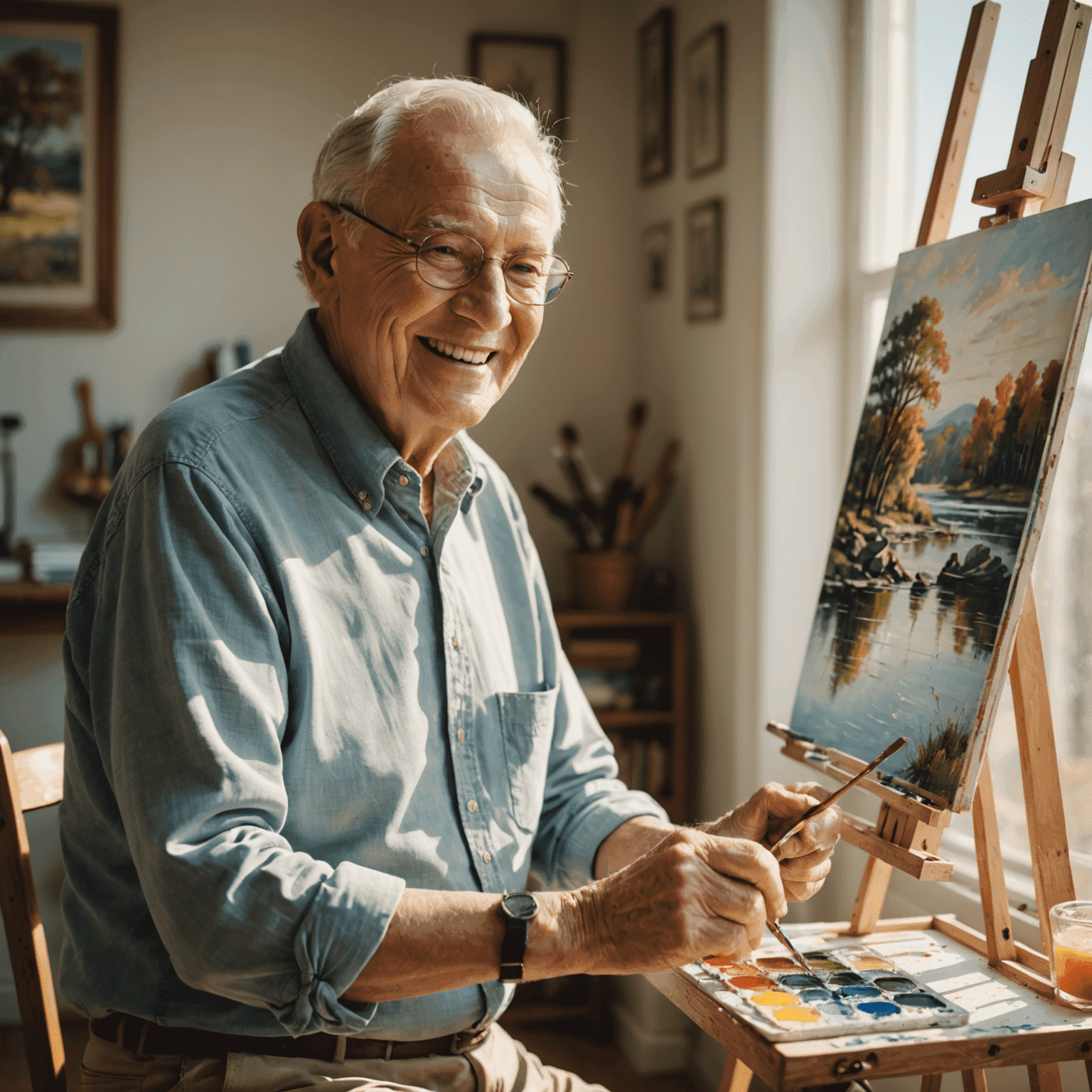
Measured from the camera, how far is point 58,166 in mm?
2904

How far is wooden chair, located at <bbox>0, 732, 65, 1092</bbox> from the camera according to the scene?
121 centimetres

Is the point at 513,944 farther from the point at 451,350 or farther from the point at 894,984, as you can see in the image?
the point at 451,350

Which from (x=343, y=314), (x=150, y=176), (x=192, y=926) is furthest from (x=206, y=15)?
(x=192, y=926)

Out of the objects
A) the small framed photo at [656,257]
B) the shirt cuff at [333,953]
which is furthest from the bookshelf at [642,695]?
the shirt cuff at [333,953]

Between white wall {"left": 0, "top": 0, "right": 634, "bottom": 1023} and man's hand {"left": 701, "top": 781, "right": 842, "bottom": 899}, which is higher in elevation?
white wall {"left": 0, "top": 0, "right": 634, "bottom": 1023}

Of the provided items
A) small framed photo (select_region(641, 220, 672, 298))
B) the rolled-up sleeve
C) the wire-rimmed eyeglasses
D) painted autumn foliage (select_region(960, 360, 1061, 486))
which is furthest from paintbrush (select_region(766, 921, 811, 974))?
small framed photo (select_region(641, 220, 672, 298))

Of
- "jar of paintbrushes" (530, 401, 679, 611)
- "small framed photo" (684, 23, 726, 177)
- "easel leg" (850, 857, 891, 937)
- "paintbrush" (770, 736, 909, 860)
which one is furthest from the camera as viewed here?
"jar of paintbrushes" (530, 401, 679, 611)

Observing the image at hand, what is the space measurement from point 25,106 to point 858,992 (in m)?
2.97

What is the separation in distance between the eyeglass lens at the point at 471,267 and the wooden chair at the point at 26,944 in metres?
0.73

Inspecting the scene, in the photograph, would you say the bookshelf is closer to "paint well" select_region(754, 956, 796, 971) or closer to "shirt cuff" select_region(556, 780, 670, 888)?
"shirt cuff" select_region(556, 780, 670, 888)

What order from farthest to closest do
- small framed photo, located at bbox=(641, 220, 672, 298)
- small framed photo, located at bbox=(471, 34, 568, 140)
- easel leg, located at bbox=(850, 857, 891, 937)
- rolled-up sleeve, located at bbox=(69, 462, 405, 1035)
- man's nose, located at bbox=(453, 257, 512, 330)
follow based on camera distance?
1. small framed photo, located at bbox=(471, 34, 568, 140)
2. small framed photo, located at bbox=(641, 220, 672, 298)
3. easel leg, located at bbox=(850, 857, 891, 937)
4. man's nose, located at bbox=(453, 257, 512, 330)
5. rolled-up sleeve, located at bbox=(69, 462, 405, 1035)

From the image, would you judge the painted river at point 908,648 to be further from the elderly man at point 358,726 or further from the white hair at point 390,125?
the white hair at point 390,125

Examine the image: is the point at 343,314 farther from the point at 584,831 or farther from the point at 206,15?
the point at 206,15

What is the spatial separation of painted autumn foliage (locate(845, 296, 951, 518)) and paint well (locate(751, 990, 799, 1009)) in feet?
2.03
